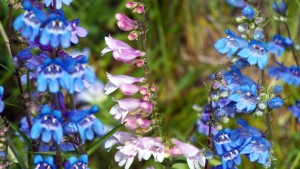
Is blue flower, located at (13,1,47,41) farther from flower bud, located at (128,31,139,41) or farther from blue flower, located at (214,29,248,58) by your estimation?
blue flower, located at (214,29,248,58)

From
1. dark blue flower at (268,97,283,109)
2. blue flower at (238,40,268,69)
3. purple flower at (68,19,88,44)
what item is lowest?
dark blue flower at (268,97,283,109)

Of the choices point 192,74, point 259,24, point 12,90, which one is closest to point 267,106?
point 259,24

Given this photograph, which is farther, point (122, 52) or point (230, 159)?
point (122, 52)

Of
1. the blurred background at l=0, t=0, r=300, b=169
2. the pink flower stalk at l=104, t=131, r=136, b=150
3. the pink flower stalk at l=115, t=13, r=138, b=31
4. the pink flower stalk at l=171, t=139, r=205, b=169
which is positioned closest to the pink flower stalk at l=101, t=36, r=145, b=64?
the pink flower stalk at l=115, t=13, r=138, b=31

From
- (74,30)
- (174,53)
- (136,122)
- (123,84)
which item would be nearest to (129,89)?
(123,84)

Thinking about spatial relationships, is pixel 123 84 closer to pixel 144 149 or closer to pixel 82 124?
pixel 144 149
